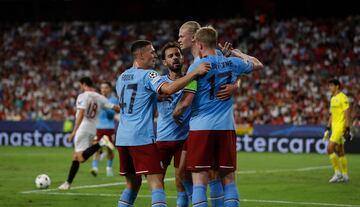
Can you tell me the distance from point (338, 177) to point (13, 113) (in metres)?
22.9

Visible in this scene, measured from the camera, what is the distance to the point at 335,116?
19406 mm

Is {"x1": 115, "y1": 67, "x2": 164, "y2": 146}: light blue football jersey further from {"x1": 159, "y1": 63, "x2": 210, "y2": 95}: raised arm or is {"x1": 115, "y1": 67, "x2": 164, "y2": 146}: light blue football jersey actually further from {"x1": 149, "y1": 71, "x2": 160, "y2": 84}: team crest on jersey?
{"x1": 159, "y1": 63, "x2": 210, "y2": 95}: raised arm

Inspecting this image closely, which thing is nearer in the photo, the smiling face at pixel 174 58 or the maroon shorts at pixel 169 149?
the smiling face at pixel 174 58

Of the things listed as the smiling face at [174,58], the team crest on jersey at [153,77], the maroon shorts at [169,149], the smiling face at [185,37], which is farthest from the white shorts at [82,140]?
the team crest on jersey at [153,77]

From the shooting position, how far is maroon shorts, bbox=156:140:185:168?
35.8ft

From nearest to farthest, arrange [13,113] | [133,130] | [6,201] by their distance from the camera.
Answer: [133,130]
[6,201]
[13,113]

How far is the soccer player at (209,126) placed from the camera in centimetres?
969

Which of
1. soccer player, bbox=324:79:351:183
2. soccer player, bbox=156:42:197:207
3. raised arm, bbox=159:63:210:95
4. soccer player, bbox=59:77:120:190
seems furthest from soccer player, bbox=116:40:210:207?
soccer player, bbox=324:79:351:183

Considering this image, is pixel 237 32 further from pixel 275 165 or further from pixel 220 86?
pixel 220 86

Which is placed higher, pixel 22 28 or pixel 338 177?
pixel 22 28

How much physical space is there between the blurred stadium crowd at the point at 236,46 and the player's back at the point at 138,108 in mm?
Result: 22097

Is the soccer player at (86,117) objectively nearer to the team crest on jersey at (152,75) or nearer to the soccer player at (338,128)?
the soccer player at (338,128)

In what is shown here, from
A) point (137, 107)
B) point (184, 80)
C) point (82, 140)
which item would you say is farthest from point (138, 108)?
point (82, 140)

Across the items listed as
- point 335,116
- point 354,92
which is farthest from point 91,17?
point 335,116
